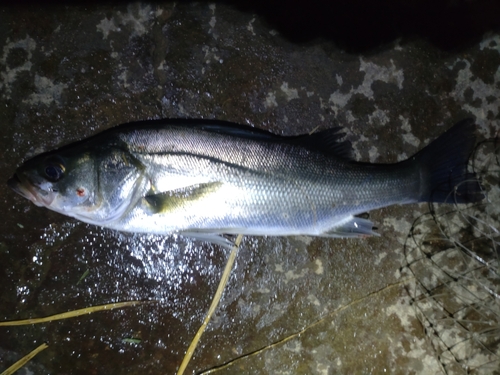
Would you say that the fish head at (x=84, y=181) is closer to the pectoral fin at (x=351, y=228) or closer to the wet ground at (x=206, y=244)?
the wet ground at (x=206, y=244)

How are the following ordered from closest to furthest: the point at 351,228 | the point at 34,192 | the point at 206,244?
1. the point at 34,192
2. the point at 351,228
3. the point at 206,244

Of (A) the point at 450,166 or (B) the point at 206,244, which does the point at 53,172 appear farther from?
(A) the point at 450,166

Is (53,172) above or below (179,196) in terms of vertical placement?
above

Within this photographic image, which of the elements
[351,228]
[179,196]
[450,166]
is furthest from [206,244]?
[450,166]

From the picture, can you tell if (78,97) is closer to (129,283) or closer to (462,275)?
(129,283)

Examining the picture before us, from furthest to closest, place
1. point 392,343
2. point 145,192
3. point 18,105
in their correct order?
point 392,343, point 18,105, point 145,192

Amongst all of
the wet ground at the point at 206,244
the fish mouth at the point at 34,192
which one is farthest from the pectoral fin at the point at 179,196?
the fish mouth at the point at 34,192

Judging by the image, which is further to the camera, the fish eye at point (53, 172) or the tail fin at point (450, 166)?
the tail fin at point (450, 166)

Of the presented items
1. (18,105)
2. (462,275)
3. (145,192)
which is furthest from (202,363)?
(18,105)
